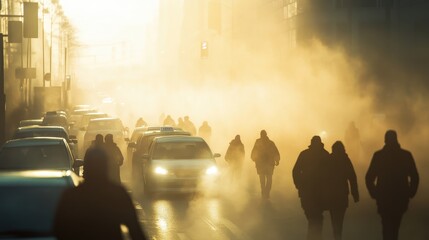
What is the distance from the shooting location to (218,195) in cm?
2498

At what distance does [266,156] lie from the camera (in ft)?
79.7

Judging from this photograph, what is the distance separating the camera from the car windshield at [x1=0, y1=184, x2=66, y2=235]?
8312 mm

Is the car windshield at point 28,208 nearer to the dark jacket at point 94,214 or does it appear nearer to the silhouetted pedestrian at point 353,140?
the dark jacket at point 94,214

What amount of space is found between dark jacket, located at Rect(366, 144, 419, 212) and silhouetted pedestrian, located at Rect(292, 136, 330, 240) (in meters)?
1.04

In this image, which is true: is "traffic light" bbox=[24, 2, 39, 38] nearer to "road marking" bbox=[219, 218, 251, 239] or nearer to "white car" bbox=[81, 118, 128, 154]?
"white car" bbox=[81, 118, 128, 154]

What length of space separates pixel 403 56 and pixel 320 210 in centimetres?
4875

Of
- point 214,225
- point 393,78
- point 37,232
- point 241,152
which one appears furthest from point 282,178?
point 393,78

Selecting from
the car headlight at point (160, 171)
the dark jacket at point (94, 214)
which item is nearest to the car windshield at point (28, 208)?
the dark jacket at point (94, 214)

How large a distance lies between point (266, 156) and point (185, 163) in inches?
77.5

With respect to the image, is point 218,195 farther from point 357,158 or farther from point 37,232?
point 37,232

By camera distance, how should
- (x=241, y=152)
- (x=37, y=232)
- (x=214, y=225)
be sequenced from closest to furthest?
(x=37, y=232) → (x=214, y=225) → (x=241, y=152)

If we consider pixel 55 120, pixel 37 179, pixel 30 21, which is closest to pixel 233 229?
pixel 37 179

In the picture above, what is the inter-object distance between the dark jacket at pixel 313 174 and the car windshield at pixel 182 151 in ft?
34.1


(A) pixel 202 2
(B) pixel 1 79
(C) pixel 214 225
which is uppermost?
(A) pixel 202 2
